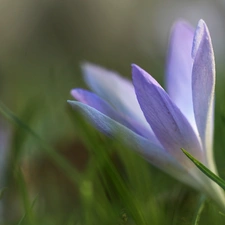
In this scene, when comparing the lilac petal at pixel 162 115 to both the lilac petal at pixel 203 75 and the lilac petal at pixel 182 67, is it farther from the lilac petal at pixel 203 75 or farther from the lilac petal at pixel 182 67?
the lilac petal at pixel 182 67

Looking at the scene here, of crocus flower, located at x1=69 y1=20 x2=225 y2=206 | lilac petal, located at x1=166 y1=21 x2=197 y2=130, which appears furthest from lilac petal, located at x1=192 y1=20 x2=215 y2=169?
lilac petal, located at x1=166 y1=21 x2=197 y2=130

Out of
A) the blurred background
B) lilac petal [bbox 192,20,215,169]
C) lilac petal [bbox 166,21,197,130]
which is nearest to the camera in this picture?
lilac petal [bbox 192,20,215,169]

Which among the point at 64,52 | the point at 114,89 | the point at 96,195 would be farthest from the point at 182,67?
the point at 64,52

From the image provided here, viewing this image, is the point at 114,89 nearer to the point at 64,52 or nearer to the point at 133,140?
the point at 133,140

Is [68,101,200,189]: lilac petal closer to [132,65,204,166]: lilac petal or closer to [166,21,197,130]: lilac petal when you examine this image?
[132,65,204,166]: lilac petal

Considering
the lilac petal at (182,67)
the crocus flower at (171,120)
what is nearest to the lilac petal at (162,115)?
the crocus flower at (171,120)

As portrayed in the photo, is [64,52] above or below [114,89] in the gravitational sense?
above
